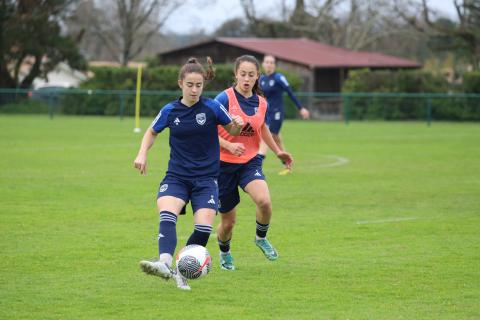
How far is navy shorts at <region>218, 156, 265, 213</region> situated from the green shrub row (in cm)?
2950

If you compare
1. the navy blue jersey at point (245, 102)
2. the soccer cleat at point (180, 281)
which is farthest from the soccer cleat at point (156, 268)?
the navy blue jersey at point (245, 102)

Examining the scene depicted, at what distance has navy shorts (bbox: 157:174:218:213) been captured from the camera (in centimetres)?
A: 725

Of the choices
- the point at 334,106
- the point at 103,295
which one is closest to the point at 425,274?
the point at 103,295

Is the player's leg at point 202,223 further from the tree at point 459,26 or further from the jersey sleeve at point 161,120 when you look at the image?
the tree at point 459,26

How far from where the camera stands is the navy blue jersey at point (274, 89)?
17.5 m

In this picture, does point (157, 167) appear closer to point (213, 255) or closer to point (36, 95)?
point (213, 255)

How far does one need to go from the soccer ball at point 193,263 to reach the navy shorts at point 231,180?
3.81 feet

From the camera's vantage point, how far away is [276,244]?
31.1ft

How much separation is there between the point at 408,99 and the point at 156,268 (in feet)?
105

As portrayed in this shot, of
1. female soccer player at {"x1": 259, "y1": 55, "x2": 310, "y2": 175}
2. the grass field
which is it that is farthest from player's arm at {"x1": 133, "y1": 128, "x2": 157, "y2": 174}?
female soccer player at {"x1": 259, "y1": 55, "x2": 310, "y2": 175}

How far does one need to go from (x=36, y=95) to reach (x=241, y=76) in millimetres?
33490

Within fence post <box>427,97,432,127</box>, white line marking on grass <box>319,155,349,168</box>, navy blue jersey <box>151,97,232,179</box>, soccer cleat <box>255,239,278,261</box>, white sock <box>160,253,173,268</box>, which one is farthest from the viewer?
fence post <box>427,97,432,127</box>

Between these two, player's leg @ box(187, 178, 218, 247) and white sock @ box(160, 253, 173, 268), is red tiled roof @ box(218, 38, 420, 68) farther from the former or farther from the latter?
white sock @ box(160, 253, 173, 268)

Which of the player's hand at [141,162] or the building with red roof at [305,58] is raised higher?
the building with red roof at [305,58]
